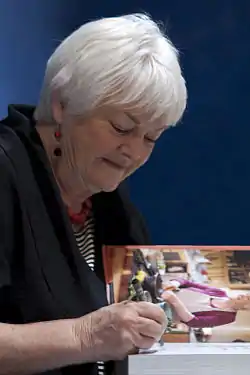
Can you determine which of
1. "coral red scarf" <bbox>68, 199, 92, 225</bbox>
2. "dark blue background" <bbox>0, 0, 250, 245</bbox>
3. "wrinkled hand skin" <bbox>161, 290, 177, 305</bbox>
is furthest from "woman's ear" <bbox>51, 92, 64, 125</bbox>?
"dark blue background" <bbox>0, 0, 250, 245</bbox>

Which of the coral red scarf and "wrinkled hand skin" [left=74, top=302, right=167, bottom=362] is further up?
the coral red scarf

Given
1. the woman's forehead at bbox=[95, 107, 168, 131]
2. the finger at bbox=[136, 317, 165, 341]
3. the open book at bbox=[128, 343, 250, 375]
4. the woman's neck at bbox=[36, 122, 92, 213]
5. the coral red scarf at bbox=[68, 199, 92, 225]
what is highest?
the woman's forehead at bbox=[95, 107, 168, 131]

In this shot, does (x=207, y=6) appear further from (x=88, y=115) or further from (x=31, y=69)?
(x=88, y=115)

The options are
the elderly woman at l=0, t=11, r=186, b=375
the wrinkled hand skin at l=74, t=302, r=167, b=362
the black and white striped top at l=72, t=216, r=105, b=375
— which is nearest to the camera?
the wrinkled hand skin at l=74, t=302, r=167, b=362

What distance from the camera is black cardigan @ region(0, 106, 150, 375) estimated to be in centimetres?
89

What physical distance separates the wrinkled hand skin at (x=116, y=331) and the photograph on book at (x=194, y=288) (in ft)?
0.20

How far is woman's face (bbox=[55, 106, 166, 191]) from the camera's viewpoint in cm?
93

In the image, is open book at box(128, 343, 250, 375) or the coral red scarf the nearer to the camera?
open book at box(128, 343, 250, 375)

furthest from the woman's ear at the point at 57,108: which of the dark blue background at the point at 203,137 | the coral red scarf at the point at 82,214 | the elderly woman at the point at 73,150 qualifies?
the dark blue background at the point at 203,137

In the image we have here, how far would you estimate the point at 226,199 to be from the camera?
1.57m

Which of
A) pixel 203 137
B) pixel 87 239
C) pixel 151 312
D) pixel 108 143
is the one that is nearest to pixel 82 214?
pixel 87 239

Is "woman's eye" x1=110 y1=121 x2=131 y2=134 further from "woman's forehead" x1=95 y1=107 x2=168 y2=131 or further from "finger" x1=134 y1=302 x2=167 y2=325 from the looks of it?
"finger" x1=134 y1=302 x2=167 y2=325

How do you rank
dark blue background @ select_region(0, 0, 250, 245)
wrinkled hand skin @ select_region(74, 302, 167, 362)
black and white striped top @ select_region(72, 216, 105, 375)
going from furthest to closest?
1. dark blue background @ select_region(0, 0, 250, 245)
2. black and white striped top @ select_region(72, 216, 105, 375)
3. wrinkled hand skin @ select_region(74, 302, 167, 362)

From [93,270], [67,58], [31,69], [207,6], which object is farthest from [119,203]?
[207,6]
